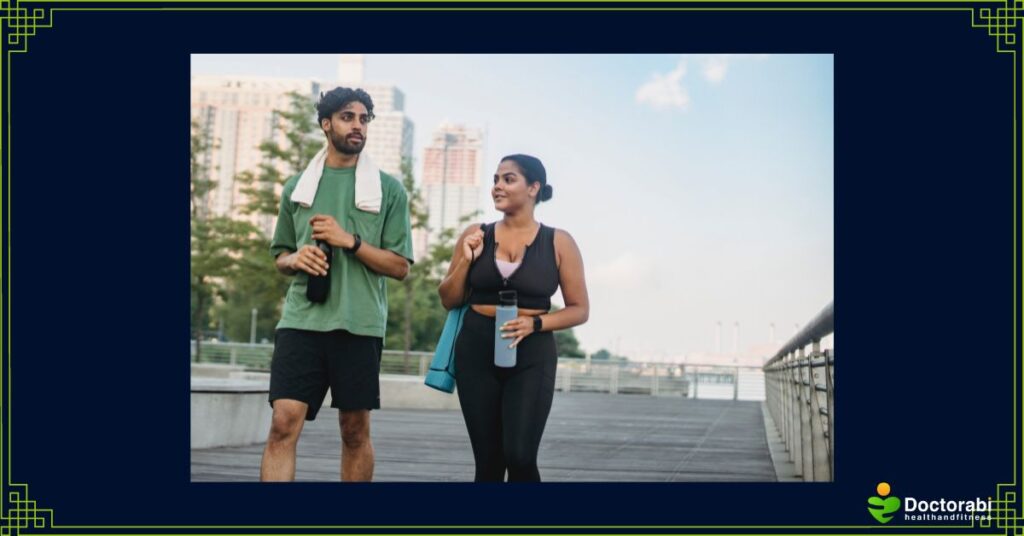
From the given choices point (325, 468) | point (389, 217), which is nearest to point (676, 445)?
point (325, 468)

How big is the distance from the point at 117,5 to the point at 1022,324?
370cm

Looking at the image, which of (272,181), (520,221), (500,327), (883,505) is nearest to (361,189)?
(520,221)

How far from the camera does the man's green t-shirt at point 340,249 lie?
14.1 feet

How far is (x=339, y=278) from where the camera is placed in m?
4.31

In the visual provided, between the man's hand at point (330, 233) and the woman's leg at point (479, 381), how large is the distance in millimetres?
519

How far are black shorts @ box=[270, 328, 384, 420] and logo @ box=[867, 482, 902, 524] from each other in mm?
1940

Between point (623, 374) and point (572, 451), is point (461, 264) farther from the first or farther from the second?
point (623, 374)

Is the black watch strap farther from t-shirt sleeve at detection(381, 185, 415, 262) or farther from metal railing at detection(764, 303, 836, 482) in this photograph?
metal railing at detection(764, 303, 836, 482)

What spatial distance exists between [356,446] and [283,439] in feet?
0.98

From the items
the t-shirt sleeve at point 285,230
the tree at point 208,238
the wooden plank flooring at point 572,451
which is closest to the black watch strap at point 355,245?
the t-shirt sleeve at point 285,230

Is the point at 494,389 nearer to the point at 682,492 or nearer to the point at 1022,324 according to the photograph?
the point at 682,492

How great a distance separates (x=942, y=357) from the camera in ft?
15.2

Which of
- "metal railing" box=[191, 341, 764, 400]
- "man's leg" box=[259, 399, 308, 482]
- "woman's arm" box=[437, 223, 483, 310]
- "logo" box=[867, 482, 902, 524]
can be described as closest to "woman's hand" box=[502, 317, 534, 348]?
"woman's arm" box=[437, 223, 483, 310]

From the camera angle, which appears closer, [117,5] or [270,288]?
[117,5]
